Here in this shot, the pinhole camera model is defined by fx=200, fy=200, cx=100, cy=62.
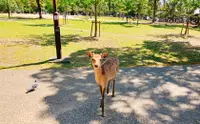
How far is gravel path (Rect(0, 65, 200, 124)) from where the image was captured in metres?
4.88

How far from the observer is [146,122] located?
187 inches

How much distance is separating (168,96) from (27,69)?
5.70 m

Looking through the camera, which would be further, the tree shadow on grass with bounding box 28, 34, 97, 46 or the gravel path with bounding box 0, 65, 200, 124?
the tree shadow on grass with bounding box 28, 34, 97, 46

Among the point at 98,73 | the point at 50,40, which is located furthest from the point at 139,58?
the point at 50,40

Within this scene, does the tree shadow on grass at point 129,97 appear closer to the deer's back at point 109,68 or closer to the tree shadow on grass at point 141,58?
the deer's back at point 109,68

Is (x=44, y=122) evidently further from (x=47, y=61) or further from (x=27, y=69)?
(x=47, y=61)

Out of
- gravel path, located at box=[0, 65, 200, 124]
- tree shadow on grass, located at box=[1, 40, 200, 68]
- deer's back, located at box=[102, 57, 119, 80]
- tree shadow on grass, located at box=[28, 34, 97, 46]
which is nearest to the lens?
gravel path, located at box=[0, 65, 200, 124]

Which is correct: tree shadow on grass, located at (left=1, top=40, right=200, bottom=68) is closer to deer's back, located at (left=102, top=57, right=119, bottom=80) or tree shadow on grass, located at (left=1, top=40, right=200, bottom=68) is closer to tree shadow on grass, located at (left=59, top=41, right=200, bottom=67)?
tree shadow on grass, located at (left=59, top=41, right=200, bottom=67)

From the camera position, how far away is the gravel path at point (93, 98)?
4883mm

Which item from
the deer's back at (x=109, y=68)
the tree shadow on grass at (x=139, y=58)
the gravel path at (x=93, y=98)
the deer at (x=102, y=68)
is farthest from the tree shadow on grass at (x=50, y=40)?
the deer at (x=102, y=68)

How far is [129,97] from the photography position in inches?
236

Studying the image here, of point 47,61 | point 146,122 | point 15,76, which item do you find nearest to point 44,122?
point 146,122

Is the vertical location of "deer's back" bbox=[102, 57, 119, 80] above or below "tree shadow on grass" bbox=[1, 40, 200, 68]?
above

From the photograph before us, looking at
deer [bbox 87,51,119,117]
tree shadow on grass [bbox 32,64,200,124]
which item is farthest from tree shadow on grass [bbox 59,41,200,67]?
deer [bbox 87,51,119,117]
